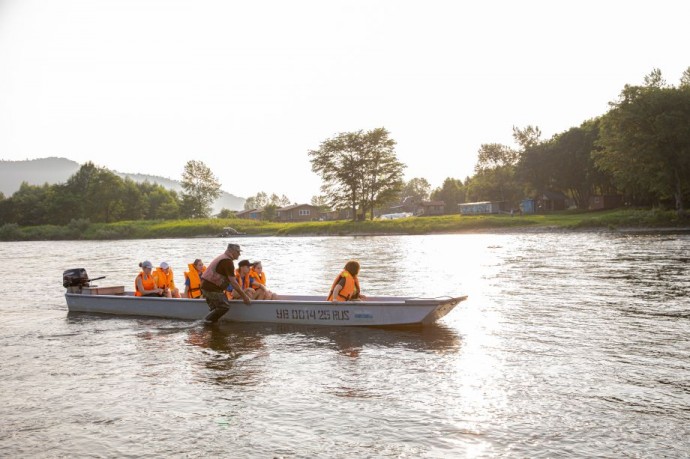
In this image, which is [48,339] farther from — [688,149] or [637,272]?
[688,149]

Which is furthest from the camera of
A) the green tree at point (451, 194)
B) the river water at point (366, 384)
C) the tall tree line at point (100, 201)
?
the green tree at point (451, 194)

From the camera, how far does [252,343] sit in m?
14.0

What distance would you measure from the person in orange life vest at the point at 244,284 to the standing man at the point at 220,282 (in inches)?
20.0

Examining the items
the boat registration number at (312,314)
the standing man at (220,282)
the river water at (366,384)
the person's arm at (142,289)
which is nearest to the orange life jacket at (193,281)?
the river water at (366,384)

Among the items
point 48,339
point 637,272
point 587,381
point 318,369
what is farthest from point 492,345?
point 637,272

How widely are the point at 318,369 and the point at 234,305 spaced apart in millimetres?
5428

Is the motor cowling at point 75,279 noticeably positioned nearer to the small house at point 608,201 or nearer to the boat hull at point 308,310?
the boat hull at point 308,310

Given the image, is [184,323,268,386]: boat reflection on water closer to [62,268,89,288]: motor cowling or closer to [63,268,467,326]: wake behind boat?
[63,268,467,326]: wake behind boat

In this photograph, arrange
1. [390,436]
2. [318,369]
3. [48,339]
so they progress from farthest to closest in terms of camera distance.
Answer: [48,339], [318,369], [390,436]

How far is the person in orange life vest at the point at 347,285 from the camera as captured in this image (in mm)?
14594

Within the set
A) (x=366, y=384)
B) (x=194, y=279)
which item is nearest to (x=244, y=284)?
(x=194, y=279)

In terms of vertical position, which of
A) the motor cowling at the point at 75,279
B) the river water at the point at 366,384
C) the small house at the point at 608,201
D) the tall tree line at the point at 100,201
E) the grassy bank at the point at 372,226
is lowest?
the river water at the point at 366,384

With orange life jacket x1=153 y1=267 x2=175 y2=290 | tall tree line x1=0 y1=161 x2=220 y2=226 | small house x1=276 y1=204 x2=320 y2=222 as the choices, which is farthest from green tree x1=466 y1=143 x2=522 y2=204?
orange life jacket x1=153 y1=267 x2=175 y2=290

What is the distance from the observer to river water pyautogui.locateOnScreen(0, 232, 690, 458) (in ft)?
25.2
